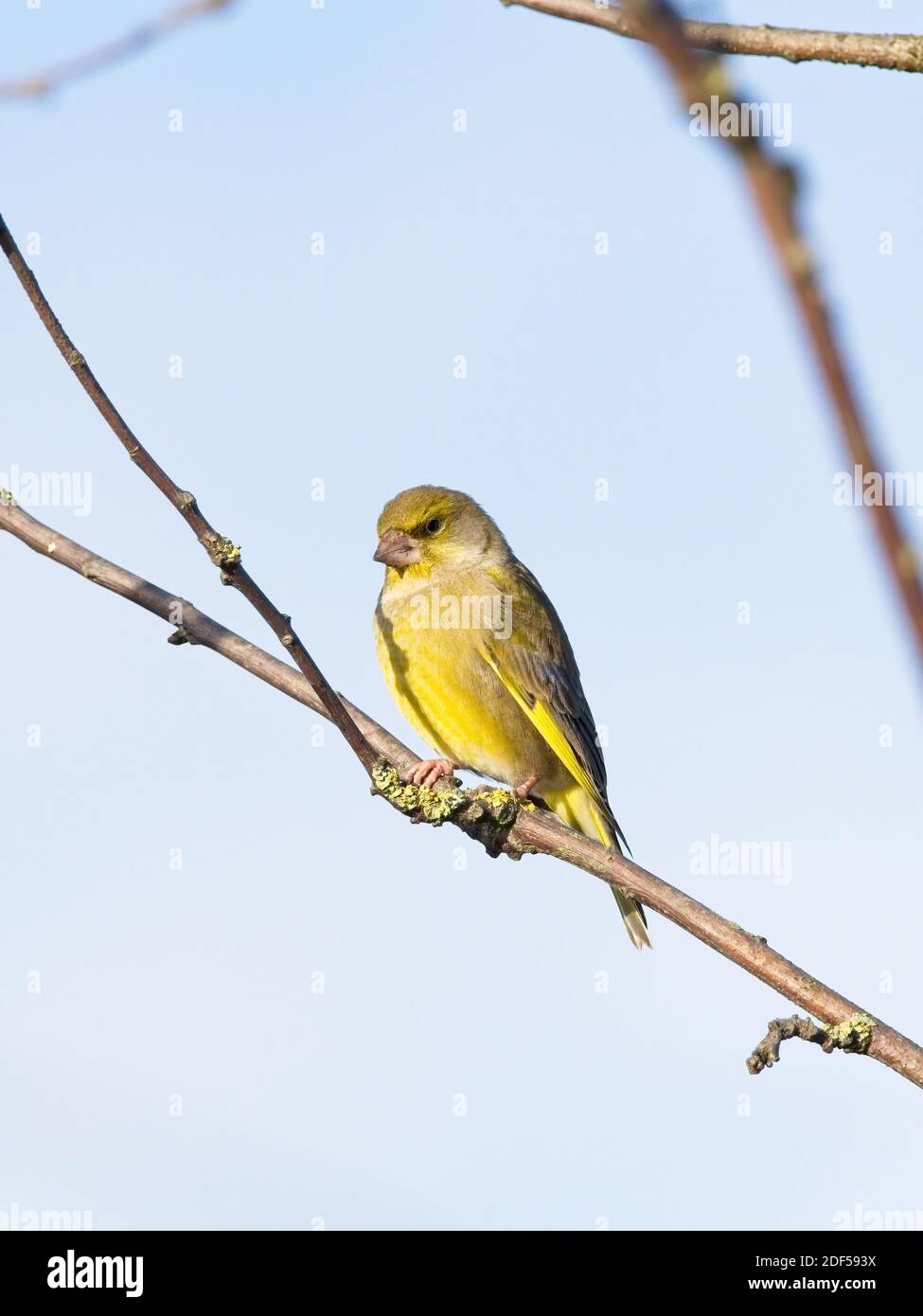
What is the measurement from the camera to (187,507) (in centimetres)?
370

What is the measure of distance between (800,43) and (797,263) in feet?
8.64

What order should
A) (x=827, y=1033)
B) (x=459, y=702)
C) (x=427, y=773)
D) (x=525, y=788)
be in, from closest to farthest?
(x=827, y=1033)
(x=427, y=773)
(x=525, y=788)
(x=459, y=702)

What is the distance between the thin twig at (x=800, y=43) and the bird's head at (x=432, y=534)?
637cm

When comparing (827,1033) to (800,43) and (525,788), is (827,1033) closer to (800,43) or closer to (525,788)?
(800,43)

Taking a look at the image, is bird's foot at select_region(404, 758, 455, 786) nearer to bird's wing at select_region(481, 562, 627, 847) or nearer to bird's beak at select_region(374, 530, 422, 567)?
bird's wing at select_region(481, 562, 627, 847)

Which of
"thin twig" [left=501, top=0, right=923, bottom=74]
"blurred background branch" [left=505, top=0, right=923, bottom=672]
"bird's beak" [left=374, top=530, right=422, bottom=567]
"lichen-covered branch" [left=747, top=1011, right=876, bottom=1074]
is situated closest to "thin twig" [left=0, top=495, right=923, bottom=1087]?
"lichen-covered branch" [left=747, top=1011, right=876, bottom=1074]

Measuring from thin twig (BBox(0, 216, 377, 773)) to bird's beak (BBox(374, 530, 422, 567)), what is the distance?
5218mm

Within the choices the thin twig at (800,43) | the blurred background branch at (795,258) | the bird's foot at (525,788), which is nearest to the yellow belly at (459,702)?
the bird's foot at (525,788)

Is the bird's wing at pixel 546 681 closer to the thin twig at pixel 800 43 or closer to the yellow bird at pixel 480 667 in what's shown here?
the yellow bird at pixel 480 667

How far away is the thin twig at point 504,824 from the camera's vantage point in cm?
390

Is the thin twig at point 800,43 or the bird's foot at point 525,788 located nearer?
the thin twig at point 800,43

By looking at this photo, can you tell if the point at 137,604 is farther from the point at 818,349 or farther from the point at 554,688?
the point at 554,688

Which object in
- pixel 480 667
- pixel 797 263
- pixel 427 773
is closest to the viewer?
pixel 797 263

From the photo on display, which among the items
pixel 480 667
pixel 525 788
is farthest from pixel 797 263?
pixel 480 667
